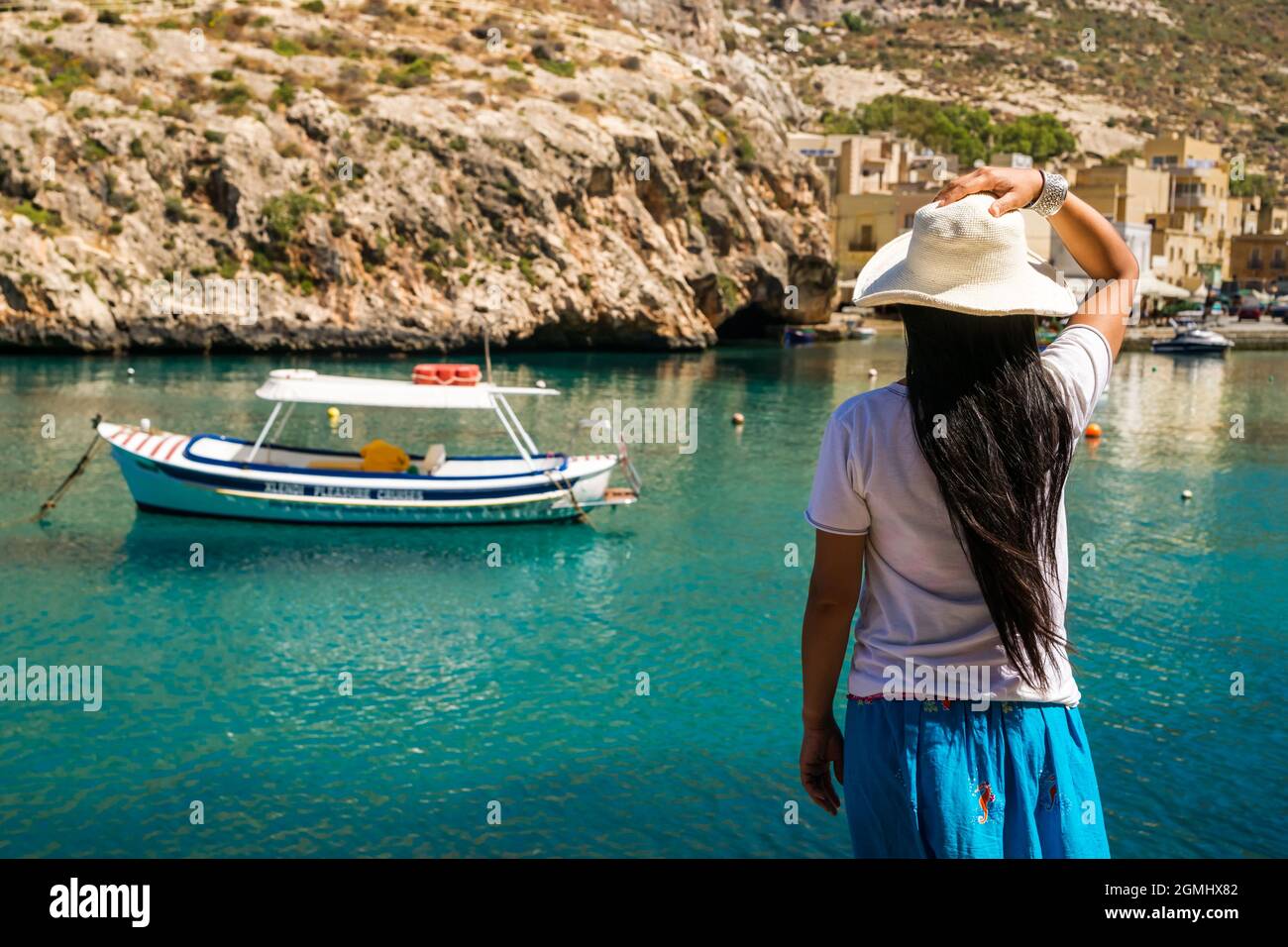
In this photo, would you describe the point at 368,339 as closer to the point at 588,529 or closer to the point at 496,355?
the point at 496,355

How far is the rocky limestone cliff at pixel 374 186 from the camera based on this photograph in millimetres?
49781

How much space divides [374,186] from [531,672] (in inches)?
1743

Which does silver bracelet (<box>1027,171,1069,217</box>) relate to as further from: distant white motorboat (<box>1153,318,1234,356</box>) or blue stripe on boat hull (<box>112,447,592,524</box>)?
distant white motorboat (<box>1153,318,1234,356</box>)

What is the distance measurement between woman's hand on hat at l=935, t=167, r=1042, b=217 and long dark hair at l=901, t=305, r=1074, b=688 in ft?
1.01

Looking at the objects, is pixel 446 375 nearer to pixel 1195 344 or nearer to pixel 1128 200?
pixel 1195 344

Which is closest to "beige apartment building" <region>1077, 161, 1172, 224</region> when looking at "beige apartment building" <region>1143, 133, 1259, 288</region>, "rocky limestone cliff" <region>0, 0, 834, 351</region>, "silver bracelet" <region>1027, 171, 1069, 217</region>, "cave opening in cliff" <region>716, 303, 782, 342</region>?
"beige apartment building" <region>1143, 133, 1259, 288</region>

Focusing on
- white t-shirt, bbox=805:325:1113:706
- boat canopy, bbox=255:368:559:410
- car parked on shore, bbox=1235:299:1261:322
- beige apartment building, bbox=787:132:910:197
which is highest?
beige apartment building, bbox=787:132:910:197

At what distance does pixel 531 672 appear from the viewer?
13516mm

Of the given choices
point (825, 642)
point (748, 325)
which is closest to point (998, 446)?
point (825, 642)

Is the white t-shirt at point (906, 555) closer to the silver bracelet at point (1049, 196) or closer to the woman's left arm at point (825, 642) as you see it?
the woman's left arm at point (825, 642)

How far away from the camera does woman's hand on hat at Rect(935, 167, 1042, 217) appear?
3154mm

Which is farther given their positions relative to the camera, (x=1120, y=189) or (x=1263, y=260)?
(x=1263, y=260)

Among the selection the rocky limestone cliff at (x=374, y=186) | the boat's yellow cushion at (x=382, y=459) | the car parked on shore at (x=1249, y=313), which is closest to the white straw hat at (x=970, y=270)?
the boat's yellow cushion at (x=382, y=459)

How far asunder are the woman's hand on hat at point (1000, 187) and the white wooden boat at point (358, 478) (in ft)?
53.7
